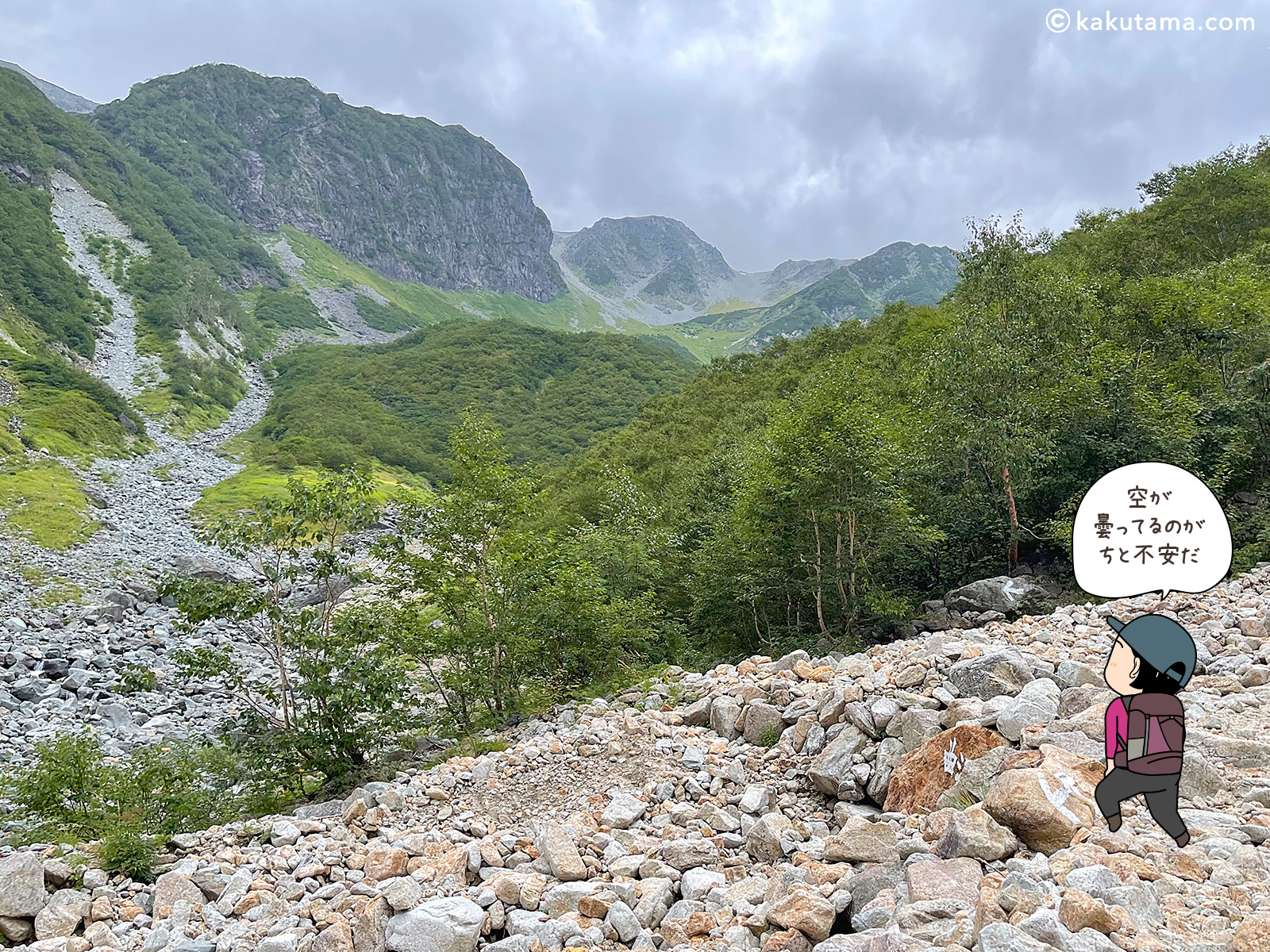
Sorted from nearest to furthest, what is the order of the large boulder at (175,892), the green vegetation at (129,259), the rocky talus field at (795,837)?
the rocky talus field at (795,837), the large boulder at (175,892), the green vegetation at (129,259)

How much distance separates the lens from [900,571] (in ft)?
55.9

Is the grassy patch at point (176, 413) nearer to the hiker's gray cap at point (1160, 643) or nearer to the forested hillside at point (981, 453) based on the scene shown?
the forested hillside at point (981, 453)

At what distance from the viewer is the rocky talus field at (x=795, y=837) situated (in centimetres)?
416

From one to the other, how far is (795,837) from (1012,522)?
38.3ft

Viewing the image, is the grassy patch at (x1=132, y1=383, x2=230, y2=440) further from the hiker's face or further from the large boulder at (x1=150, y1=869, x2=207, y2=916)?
the hiker's face

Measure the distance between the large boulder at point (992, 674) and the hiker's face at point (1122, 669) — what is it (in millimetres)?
4832

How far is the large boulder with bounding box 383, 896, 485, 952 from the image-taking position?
5.66 metres

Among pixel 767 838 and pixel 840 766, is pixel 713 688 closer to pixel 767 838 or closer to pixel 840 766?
pixel 840 766

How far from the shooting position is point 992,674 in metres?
8.01

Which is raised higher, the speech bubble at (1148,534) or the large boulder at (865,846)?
the speech bubble at (1148,534)

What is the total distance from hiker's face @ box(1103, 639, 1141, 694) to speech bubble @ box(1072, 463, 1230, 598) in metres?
0.53

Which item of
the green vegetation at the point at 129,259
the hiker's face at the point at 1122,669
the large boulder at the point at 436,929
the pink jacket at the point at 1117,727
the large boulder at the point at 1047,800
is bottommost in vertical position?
the large boulder at the point at 436,929

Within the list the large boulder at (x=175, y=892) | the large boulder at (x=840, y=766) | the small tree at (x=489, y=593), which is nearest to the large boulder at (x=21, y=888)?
the large boulder at (x=175, y=892)

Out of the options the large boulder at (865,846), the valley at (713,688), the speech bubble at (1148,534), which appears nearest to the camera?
the speech bubble at (1148,534)
